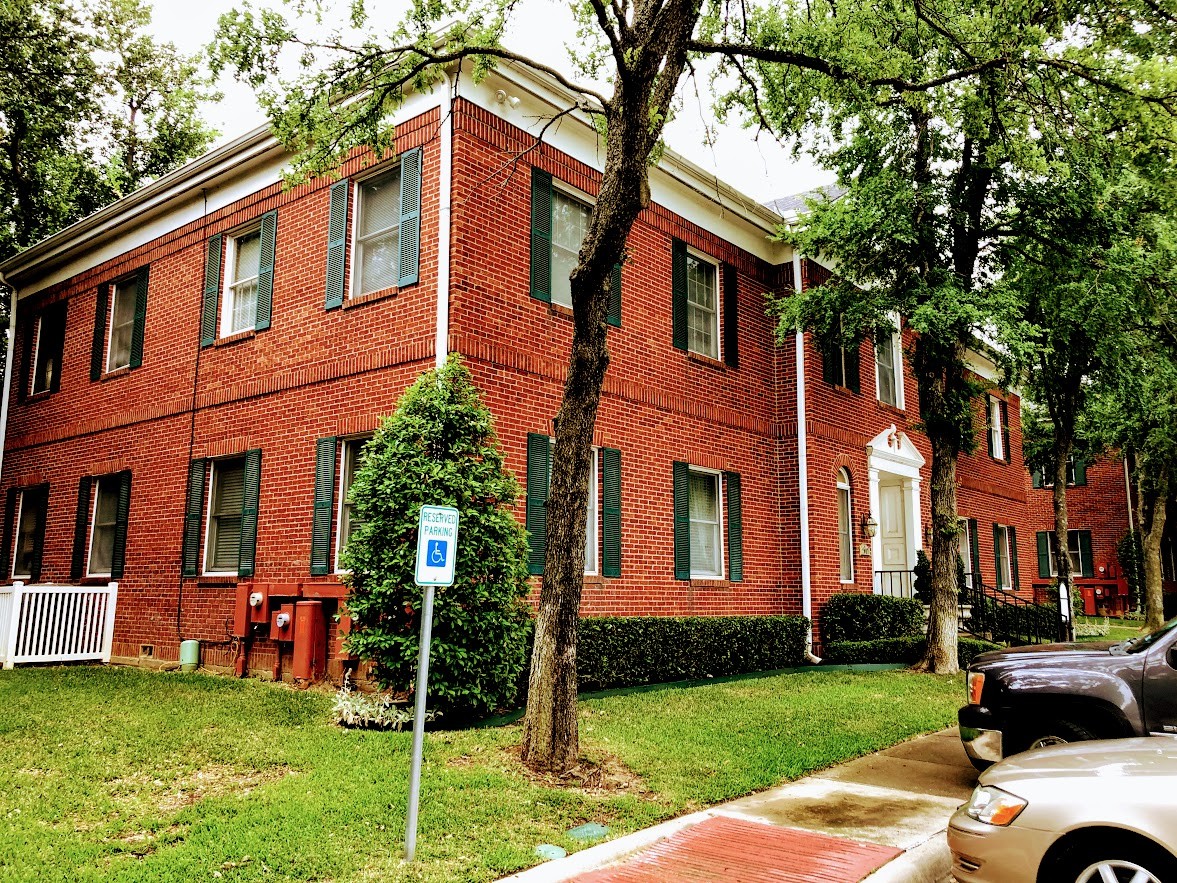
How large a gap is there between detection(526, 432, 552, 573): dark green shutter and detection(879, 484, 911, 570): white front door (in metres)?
10.7

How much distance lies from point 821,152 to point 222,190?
358 inches

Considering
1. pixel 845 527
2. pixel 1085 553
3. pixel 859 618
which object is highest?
pixel 1085 553

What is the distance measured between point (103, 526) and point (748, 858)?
13.2 m

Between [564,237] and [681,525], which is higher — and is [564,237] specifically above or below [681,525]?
above

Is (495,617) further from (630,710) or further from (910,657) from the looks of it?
(910,657)

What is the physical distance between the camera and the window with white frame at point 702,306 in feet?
48.0

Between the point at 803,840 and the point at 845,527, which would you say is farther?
the point at 845,527

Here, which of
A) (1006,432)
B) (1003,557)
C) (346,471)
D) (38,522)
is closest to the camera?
(346,471)

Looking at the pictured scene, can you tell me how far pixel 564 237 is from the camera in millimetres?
12391

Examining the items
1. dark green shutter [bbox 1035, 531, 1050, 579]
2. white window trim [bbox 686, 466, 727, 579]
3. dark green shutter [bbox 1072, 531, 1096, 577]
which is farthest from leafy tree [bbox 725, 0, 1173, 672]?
dark green shutter [bbox 1072, 531, 1096, 577]

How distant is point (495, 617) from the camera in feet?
28.4

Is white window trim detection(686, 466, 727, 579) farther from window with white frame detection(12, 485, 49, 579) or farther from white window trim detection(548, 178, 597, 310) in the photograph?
window with white frame detection(12, 485, 49, 579)

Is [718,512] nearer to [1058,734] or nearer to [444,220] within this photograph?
[444,220]

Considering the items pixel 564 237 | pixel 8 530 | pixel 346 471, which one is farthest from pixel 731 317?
pixel 8 530
